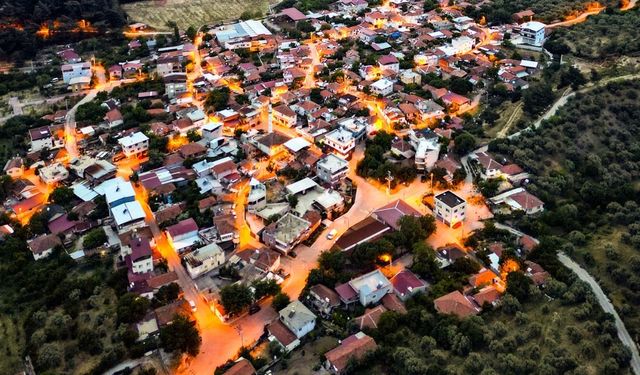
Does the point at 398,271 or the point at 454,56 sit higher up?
the point at 454,56

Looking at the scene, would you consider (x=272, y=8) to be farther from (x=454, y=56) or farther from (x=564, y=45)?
(x=564, y=45)

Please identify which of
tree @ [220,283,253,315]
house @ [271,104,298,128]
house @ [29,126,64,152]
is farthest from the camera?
house @ [271,104,298,128]

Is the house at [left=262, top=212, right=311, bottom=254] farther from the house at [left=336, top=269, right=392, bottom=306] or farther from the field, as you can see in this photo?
the field

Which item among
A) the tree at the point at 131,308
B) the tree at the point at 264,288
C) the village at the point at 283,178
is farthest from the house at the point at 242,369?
the tree at the point at 131,308

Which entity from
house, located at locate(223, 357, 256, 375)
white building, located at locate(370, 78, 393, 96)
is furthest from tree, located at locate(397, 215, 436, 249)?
white building, located at locate(370, 78, 393, 96)

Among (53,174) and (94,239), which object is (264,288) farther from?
(53,174)

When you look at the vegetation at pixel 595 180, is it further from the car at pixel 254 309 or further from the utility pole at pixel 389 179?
the car at pixel 254 309

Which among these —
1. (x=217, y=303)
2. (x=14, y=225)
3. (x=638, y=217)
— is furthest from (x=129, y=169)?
(x=638, y=217)

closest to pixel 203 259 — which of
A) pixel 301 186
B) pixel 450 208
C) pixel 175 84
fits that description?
pixel 301 186
